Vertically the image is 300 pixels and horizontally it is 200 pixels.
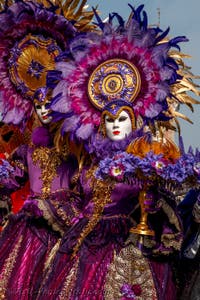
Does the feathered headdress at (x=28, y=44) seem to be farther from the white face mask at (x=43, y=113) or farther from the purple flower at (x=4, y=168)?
the purple flower at (x=4, y=168)

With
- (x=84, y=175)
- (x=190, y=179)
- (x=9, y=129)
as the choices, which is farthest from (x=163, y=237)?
(x=9, y=129)

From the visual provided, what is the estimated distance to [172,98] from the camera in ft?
18.9

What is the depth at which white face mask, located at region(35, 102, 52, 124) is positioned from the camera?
6.01 m

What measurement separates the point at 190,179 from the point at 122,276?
976 millimetres

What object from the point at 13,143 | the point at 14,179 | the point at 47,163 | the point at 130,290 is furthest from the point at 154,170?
the point at 13,143

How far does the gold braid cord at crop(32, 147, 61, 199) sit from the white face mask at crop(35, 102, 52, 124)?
277mm

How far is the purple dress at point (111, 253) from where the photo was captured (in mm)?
4984

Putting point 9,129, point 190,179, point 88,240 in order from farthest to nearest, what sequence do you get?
point 9,129
point 88,240
point 190,179

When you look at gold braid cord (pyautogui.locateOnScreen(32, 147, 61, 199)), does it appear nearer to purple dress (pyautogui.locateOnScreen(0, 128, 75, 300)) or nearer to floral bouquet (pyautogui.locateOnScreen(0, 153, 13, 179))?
purple dress (pyautogui.locateOnScreen(0, 128, 75, 300))

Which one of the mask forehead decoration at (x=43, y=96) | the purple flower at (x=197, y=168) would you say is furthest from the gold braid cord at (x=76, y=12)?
the purple flower at (x=197, y=168)

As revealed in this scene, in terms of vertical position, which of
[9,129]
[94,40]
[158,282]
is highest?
[94,40]

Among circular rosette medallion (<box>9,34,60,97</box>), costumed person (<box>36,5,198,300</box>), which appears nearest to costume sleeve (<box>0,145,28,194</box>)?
circular rosette medallion (<box>9,34,60,97</box>)

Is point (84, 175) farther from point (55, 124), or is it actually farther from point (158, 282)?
point (158, 282)

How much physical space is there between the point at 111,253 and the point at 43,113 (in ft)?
5.14
